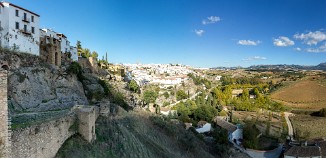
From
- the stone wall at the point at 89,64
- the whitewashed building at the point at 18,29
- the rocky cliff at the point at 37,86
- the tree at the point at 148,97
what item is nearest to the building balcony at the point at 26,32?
the whitewashed building at the point at 18,29

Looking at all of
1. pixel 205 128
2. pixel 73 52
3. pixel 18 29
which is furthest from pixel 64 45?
pixel 205 128

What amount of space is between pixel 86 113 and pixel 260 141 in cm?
3578

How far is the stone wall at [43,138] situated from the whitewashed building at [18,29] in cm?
1538

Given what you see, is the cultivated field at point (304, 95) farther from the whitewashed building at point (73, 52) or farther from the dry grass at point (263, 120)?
the whitewashed building at point (73, 52)

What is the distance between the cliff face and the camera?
21.5m

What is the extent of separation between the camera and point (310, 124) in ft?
195

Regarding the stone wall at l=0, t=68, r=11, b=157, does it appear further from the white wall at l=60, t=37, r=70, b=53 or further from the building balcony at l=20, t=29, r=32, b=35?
the white wall at l=60, t=37, r=70, b=53

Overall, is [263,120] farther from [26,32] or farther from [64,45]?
[26,32]

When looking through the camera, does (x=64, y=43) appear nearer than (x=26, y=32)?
No

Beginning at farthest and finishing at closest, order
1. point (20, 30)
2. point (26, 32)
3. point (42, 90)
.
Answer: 1. point (26, 32)
2. point (20, 30)
3. point (42, 90)

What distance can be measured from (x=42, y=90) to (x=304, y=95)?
82146 millimetres

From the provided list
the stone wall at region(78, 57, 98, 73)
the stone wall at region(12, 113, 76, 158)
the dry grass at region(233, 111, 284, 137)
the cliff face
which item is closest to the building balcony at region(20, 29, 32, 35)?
the cliff face

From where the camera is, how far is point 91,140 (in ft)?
45.6

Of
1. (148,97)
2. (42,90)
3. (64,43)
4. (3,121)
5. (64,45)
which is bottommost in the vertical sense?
(148,97)
